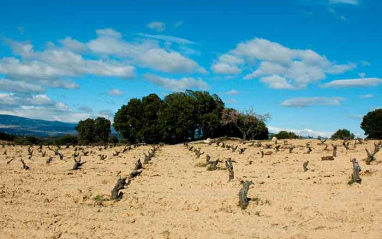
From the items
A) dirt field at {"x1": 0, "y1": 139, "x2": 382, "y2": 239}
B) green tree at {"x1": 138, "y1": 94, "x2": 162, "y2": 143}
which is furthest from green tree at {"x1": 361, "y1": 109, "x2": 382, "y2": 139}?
dirt field at {"x1": 0, "y1": 139, "x2": 382, "y2": 239}

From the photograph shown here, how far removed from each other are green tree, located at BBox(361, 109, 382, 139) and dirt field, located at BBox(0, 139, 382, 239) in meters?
44.4

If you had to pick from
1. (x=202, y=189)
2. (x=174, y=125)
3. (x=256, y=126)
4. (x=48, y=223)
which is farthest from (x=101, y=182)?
(x=256, y=126)

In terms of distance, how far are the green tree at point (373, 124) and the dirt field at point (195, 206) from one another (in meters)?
44.4

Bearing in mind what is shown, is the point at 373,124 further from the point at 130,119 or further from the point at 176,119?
the point at 130,119

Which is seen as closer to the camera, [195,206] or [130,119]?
[195,206]

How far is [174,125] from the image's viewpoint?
65.2m

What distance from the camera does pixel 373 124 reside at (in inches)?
2486

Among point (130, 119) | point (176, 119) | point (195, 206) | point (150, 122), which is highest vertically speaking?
point (176, 119)

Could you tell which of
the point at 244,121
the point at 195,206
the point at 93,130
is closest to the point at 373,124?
the point at 244,121

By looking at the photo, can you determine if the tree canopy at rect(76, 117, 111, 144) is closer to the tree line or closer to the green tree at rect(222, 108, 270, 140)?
the tree line

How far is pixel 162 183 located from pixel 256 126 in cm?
5450

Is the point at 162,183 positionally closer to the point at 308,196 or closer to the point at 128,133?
the point at 308,196

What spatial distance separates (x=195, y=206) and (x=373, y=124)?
193ft

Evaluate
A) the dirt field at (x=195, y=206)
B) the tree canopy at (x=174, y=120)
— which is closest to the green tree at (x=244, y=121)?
the tree canopy at (x=174, y=120)
